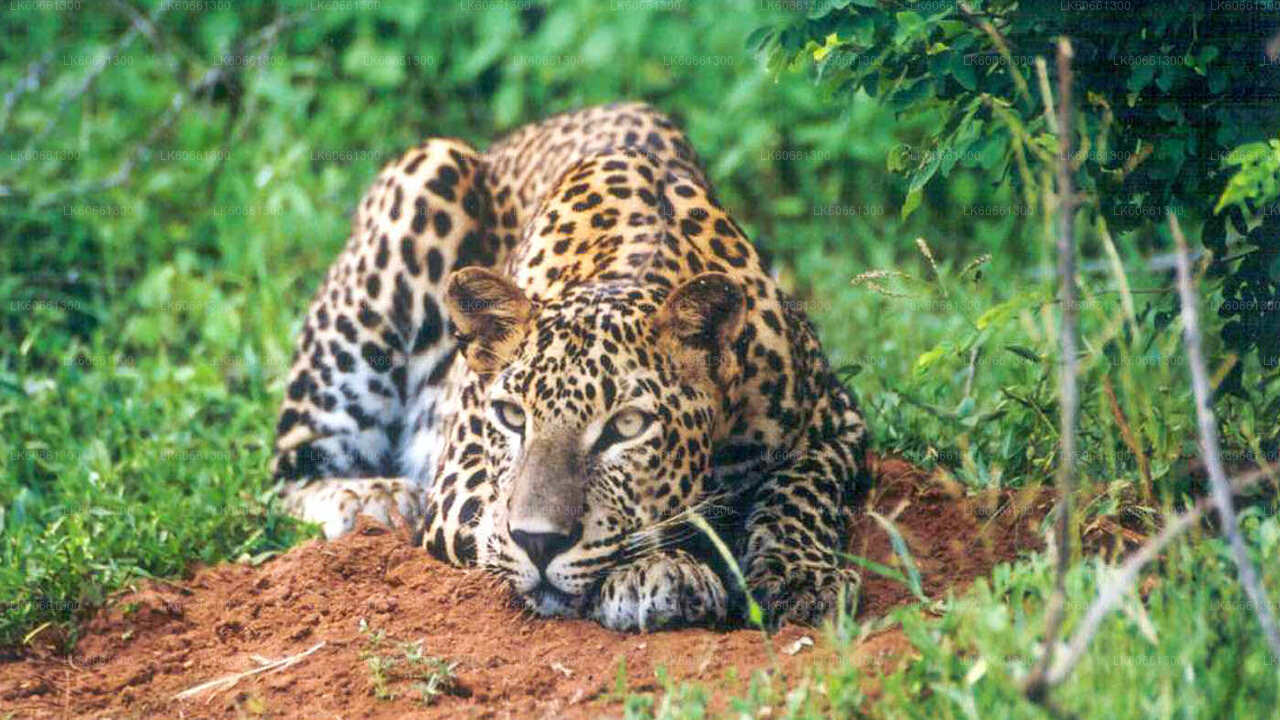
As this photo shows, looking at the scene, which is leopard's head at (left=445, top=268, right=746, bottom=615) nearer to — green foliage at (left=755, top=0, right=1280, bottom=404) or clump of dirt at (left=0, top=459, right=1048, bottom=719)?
clump of dirt at (left=0, top=459, right=1048, bottom=719)

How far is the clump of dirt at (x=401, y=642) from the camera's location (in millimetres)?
4625

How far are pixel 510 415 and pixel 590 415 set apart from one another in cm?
32

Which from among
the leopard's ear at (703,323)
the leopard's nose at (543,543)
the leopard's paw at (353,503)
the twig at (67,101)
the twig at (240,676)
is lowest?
the twig at (240,676)

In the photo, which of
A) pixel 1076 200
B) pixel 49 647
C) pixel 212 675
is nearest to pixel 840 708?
pixel 1076 200

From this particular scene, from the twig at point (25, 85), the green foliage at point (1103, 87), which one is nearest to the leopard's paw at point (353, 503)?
the green foliage at point (1103, 87)

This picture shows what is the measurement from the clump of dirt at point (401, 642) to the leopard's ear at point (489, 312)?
0.75 metres

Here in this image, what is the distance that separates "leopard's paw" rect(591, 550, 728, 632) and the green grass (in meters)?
0.39

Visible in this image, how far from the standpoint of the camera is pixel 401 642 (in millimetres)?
5039

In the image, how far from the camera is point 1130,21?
5016 mm

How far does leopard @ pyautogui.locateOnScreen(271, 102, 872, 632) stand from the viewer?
4.95 metres

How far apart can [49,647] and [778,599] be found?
241 centimetres

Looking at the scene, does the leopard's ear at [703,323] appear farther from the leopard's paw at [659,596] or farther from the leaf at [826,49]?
the leaf at [826,49]

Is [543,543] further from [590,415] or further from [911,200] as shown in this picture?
[911,200]

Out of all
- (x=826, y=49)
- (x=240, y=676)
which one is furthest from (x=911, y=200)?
(x=240, y=676)
